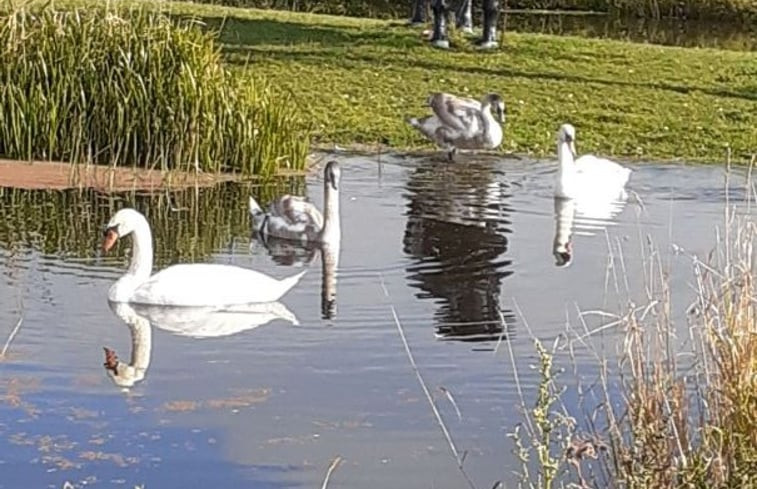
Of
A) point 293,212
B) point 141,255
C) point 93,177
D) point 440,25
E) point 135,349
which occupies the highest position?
point 440,25

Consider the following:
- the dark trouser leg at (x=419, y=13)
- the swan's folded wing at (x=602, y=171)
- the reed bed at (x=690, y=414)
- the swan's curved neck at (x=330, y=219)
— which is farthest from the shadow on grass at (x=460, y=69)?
the reed bed at (x=690, y=414)

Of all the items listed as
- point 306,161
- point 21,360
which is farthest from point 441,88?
point 21,360

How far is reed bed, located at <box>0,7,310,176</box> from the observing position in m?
16.2

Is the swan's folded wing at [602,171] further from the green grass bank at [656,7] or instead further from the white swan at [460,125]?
the green grass bank at [656,7]

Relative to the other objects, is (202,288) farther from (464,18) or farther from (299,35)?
(464,18)

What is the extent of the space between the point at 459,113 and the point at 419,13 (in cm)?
1284

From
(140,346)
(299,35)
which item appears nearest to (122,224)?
(140,346)

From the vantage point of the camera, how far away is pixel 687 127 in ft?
68.2

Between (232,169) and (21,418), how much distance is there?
8.33 m

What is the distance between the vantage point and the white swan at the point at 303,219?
13.1 meters

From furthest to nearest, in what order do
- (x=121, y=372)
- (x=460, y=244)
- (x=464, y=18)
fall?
(x=464, y=18) → (x=460, y=244) → (x=121, y=372)

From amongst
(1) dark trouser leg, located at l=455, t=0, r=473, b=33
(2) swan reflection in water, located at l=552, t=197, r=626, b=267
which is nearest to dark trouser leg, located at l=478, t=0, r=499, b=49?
(1) dark trouser leg, located at l=455, t=0, r=473, b=33

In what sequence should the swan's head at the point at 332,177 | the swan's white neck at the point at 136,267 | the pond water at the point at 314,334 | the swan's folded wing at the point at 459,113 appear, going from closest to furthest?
the pond water at the point at 314,334, the swan's white neck at the point at 136,267, the swan's head at the point at 332,177, the swan's folded wing at the point at 459,113

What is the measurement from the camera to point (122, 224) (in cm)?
1142
